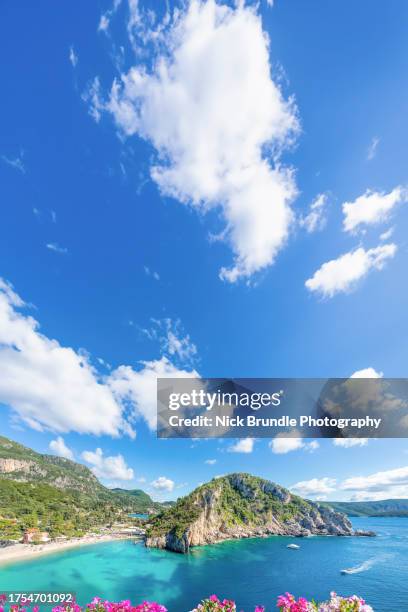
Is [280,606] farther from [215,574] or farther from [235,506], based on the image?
[235,506]

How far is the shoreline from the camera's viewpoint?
6098 cm

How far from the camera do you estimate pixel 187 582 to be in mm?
45656

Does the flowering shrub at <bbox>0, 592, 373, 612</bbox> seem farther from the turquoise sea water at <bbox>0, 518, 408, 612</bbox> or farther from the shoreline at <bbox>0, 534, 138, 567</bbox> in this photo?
the shoreline at <bbox>0, 534, 138, 567</bbox>

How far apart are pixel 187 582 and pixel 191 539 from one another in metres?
39.0

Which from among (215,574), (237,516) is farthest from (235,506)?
(215,574)

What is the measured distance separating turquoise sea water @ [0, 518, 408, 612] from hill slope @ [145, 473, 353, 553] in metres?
7.17

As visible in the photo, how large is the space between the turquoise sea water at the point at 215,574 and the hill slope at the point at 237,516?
23.5 ft

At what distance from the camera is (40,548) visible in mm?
69812

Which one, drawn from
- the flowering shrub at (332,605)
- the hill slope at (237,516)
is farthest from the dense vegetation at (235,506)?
the flowering shrub at (332,605)

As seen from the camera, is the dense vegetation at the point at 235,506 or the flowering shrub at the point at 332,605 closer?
the flowering shrub at the point at 332,605

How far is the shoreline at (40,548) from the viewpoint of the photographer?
2401 inches

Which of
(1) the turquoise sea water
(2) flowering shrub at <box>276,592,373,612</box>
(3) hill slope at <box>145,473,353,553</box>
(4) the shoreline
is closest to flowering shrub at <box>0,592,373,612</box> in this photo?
(2) flowering shrub at <box>276,592,373,612</box>

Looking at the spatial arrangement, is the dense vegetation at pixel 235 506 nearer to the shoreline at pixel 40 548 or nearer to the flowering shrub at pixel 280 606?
the shoreline at pixel 40 548

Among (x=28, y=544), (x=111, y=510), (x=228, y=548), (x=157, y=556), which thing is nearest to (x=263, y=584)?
(x=157, y=556)
